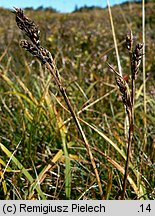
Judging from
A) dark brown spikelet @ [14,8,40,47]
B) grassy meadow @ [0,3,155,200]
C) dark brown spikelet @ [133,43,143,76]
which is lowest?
grassy meadow @ [0,3,155,200]

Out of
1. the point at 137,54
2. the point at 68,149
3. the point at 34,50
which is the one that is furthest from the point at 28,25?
the point at 68,149

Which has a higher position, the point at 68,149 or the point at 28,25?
the point at 28,25

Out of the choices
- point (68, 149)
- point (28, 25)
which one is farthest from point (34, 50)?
point (68, 149)

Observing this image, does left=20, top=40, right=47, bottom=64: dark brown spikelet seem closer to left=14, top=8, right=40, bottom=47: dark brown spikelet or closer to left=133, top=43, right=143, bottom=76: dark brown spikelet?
left=14, top=8, right=40, bottom=47: dark brown spikelet

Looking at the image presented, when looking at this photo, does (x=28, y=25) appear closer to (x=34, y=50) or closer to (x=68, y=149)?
(x=34, y=50)

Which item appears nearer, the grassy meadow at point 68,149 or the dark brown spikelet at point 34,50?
the dark brown spikelet at point 34,50

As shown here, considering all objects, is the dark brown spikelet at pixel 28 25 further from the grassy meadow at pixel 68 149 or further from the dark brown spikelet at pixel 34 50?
the grassy meadow at pixel 68 149

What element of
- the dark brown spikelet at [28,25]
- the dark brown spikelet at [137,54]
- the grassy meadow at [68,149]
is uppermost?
the dark brown spikelet at [28,25]

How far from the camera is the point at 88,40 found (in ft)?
15.0

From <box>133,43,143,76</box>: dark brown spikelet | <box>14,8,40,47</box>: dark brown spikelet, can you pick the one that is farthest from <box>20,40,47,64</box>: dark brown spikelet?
<box>133,43,143,76</box>: dark brown spikelet

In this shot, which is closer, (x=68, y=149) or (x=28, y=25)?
(x=28, y=25)

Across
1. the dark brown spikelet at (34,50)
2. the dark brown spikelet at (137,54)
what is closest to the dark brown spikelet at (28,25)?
the dark brown spikelet at (34,50)

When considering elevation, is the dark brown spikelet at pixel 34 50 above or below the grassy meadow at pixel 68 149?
above

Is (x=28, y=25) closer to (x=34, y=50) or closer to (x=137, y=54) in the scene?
(x=34, y=50)
